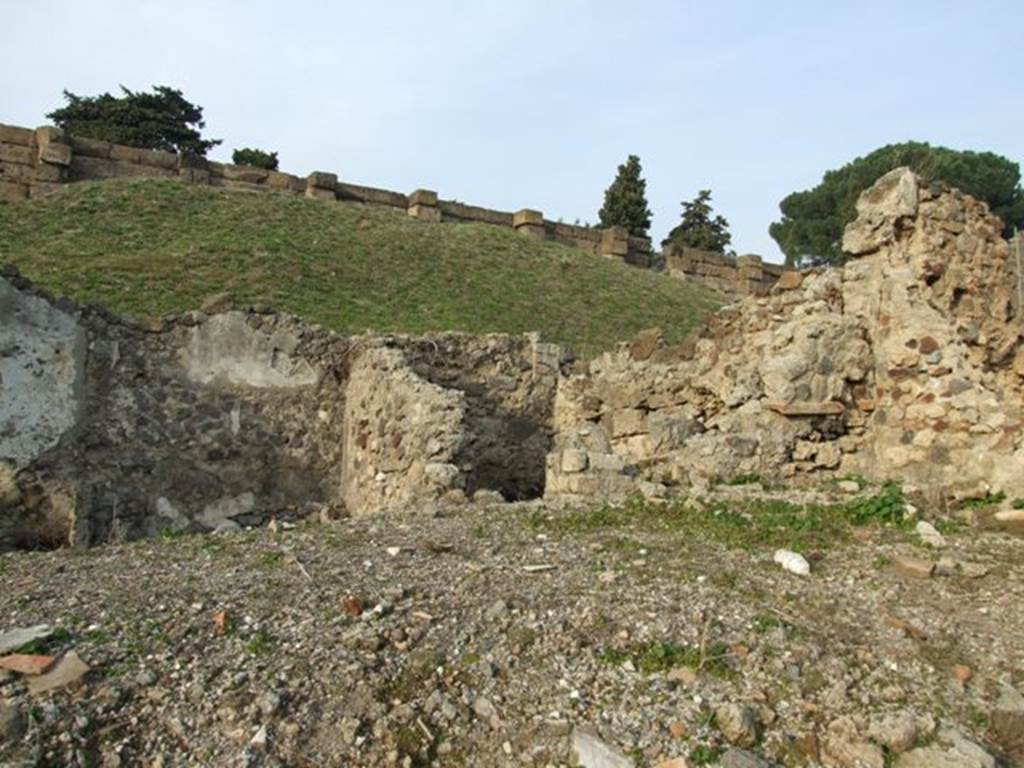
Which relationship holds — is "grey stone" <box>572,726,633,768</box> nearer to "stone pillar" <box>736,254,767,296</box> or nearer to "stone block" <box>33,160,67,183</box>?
"stone block" <box>33,160,67,183</box>

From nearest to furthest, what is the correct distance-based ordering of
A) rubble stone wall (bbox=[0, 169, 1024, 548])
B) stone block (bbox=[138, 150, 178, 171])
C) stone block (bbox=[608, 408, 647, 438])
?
1. rubble stone wall (bbox=[0, 169, 1024, 548])
2. stone block (bbox=[608, 408, 647, 438])
3. stone block (bbox=[138, 150, 178, 171])

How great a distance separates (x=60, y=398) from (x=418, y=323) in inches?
307

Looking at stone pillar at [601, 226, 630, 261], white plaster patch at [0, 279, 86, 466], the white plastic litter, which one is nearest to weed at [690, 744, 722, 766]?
the white plastic litter


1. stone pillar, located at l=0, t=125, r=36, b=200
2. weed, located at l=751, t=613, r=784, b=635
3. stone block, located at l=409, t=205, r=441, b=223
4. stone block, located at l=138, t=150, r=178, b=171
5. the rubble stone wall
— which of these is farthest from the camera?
stone block, located at l=409, t=205, r=441, b=223

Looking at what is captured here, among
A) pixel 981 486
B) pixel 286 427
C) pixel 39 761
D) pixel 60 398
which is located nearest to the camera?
pixel 39 761

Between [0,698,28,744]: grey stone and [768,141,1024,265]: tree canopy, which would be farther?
[768,141,1024,265]: tree canopy

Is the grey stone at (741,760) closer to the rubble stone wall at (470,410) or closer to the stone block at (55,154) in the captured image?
the rubble stone wall at (470,410)

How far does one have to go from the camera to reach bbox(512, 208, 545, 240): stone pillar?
2631 centimetres

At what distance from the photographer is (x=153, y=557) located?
5.63m

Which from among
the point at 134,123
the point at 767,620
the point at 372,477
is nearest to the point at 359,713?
the point at 767,620

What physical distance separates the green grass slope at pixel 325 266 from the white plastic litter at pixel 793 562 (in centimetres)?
984

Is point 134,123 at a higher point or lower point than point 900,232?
higher

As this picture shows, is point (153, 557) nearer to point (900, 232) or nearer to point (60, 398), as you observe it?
point (60, 398)

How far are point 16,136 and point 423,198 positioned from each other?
905 centimetres
